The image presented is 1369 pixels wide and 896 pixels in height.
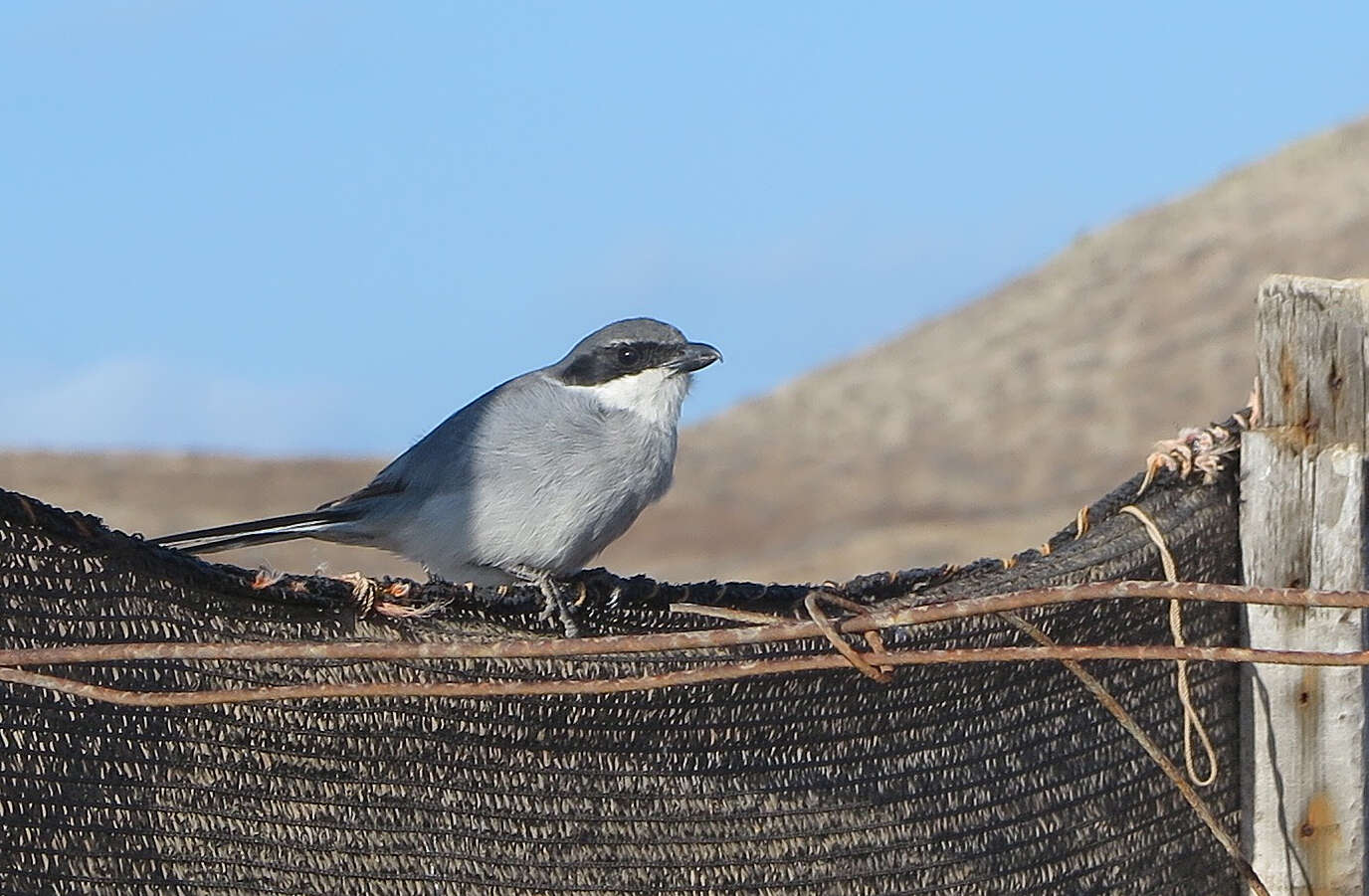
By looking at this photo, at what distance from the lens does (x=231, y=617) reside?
2.95 m

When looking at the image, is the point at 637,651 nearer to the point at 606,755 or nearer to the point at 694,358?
the point at 606,755

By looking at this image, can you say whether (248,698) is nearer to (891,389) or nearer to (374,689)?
(374,689)

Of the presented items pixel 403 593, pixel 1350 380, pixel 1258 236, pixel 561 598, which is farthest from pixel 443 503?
pixel 1258 236

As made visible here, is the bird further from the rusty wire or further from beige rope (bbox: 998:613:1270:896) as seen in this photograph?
the rusty wire

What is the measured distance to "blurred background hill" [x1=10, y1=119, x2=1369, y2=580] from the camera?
93.8ft

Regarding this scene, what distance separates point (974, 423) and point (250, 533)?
1447 inches

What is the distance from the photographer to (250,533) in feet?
15.6

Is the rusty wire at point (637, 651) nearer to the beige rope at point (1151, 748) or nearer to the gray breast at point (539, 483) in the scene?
the beige rope at point (1151, 748)

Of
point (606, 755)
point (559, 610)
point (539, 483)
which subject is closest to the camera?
point (606, 755)

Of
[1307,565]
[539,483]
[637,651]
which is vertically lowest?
[637,651]

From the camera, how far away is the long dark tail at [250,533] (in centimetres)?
452

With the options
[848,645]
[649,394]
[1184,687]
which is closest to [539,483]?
[649,394]

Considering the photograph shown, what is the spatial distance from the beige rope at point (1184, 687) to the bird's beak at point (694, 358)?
245 cm

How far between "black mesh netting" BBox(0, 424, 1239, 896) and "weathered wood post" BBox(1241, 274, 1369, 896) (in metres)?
0.07
